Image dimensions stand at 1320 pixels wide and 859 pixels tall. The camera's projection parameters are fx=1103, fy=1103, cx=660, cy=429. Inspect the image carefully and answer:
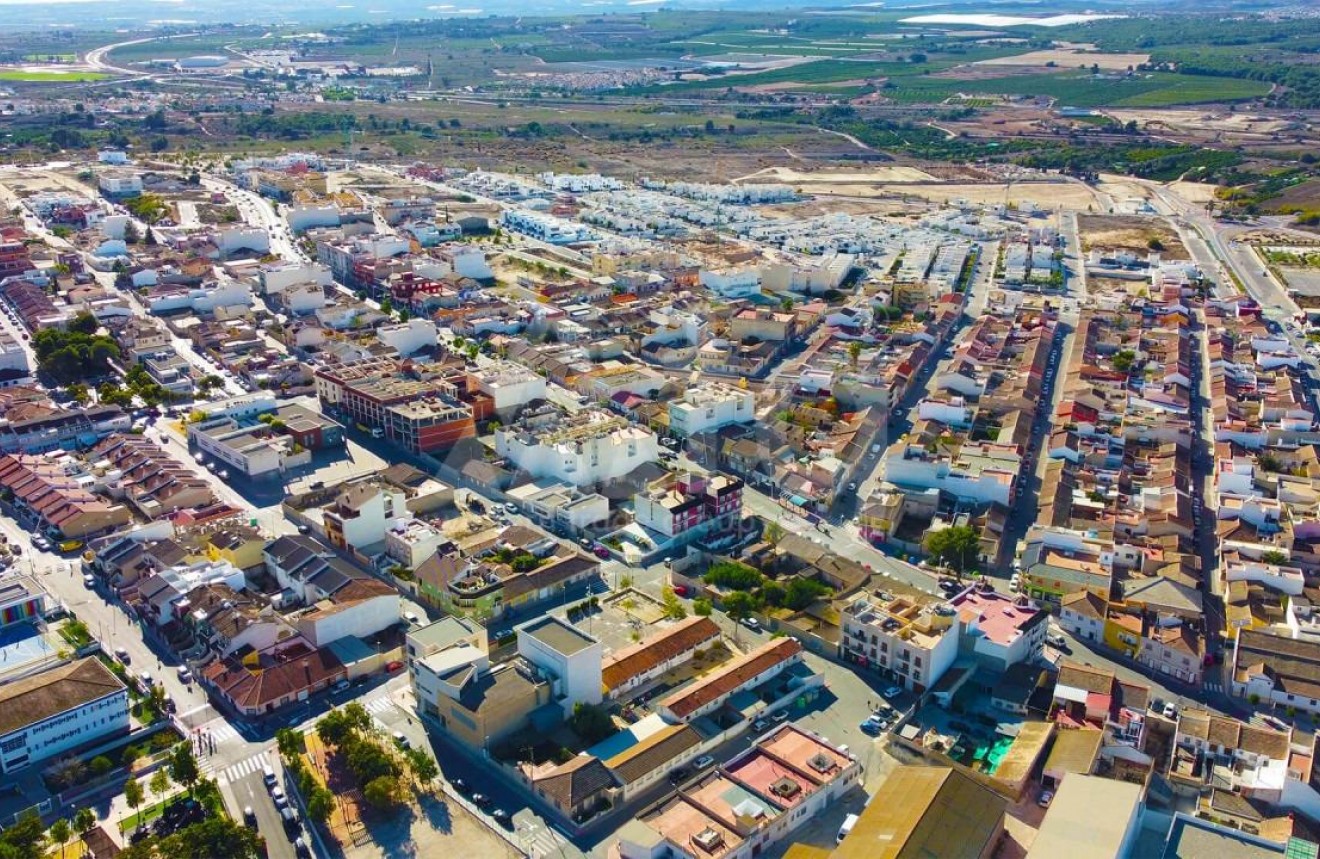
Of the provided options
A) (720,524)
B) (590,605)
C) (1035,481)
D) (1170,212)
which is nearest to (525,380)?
(720,524)

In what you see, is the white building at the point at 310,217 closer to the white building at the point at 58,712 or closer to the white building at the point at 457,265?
the white building at the point at 457,265

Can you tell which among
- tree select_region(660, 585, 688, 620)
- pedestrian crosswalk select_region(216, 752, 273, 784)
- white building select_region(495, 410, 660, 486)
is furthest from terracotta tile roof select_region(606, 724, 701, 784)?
white building select_region(495, 410, 660, 486)

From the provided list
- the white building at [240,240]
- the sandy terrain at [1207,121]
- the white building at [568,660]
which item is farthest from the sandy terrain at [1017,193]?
the white building at [568,660]

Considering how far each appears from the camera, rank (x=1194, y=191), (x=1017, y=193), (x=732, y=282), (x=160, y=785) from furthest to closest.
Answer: (x=1194, y=191)
(x=1017, y=193)
(x=732, y=282)
(x=160, y=785)

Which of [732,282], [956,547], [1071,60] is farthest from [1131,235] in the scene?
[1071,60]

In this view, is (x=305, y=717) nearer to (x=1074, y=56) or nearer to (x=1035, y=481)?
(x=1035, y=481)

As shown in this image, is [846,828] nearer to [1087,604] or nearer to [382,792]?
[382,792]
